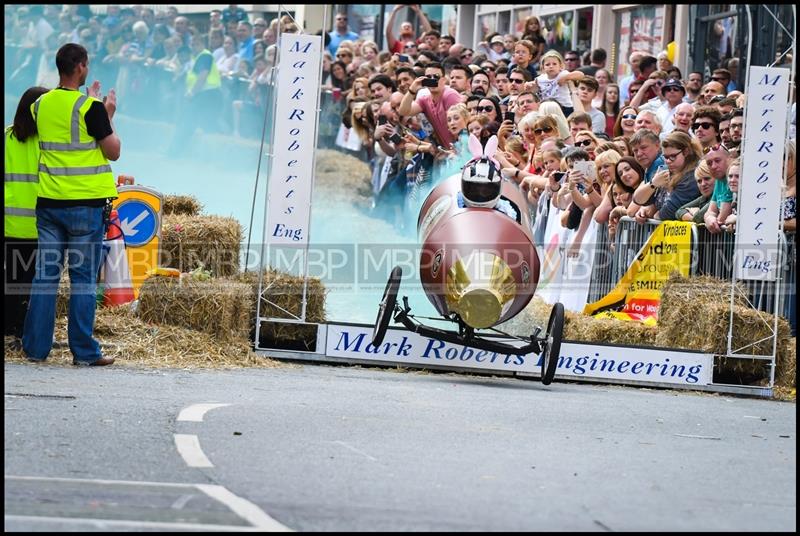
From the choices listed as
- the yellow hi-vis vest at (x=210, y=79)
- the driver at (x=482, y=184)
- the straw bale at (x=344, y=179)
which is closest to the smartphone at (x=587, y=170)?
the driver at (x=482, y=184)

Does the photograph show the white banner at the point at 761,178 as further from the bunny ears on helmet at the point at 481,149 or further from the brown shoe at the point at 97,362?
the brown shoe at the point at 97,362

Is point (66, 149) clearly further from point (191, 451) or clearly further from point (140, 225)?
point (191, 451)

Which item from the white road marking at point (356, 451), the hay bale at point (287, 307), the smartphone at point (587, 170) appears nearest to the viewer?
the white road marking at point (356, 451)

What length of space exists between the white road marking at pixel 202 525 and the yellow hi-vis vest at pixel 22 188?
17.3ft

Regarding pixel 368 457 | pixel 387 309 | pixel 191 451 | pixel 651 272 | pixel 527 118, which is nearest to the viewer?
pixel 191 451

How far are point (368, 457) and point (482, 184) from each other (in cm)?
549

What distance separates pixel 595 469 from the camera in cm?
873

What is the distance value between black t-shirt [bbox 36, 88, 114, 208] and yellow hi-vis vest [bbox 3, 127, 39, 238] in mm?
460

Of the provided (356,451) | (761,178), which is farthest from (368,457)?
(761,178)

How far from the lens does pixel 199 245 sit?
52.7 feet

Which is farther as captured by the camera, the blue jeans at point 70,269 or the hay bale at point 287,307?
the hay bale at point 287,307

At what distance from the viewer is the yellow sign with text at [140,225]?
50.3 feet

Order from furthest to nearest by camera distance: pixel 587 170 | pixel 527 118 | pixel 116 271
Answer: pixel 527 118
pixel 587 170
pixel 116 271

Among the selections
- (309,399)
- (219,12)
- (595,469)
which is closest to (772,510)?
(595,469)
